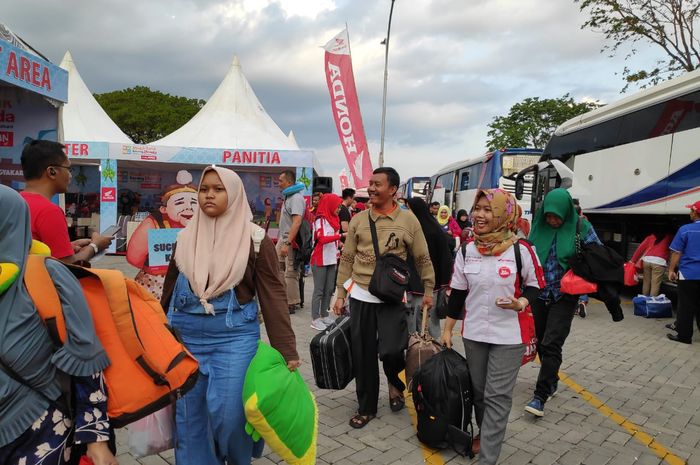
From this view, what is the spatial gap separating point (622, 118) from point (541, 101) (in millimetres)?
23922

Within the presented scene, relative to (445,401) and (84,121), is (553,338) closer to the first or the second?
(445,401)

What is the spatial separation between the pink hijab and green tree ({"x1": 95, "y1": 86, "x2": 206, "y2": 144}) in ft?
121

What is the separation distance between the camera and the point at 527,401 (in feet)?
14.1

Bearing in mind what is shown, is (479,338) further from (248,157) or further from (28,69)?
(248,157)

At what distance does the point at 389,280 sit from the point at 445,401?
2.98 ft

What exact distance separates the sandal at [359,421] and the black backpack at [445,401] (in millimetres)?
510

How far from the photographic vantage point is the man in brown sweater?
3.68m

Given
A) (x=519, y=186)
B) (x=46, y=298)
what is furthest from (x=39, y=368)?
(x=519, y=186)

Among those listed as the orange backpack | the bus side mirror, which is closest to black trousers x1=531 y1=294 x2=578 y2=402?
the orange backpack

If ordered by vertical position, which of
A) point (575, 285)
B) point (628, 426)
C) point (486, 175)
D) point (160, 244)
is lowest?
point (628, 426)

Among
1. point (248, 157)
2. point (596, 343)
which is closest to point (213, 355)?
point (596, 343)

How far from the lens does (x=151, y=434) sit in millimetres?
A: 2297

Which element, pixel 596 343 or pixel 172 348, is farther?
pixel 596 343

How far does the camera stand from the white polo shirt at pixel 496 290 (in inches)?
119
